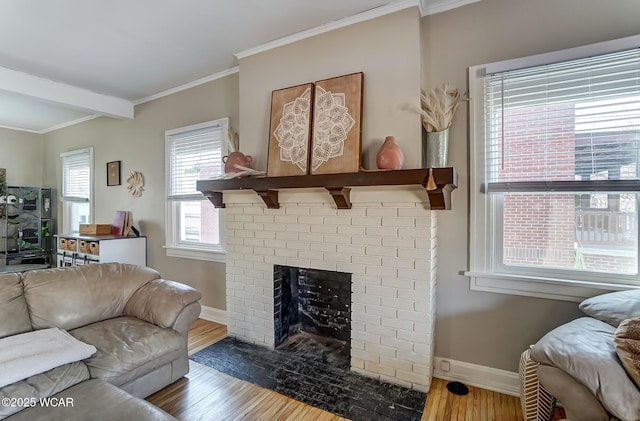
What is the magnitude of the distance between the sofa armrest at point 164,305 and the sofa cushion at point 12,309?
1.82ft

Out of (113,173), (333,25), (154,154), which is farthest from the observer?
(113,173)

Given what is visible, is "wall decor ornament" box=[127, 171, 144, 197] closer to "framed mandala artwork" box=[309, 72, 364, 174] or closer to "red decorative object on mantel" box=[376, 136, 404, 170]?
"framed mandala artwork" box=[309, 72, 364, 174]

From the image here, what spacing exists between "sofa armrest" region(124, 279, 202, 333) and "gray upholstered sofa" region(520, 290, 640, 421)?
208 centimetres

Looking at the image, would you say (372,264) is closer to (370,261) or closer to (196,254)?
(370,261)

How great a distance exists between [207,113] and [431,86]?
2.40m

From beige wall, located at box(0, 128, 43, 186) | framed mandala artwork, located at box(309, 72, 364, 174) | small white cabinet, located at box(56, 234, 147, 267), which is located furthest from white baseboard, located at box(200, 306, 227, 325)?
beige wall, located at box(0, 128, 43, 186)

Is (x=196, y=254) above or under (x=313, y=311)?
above

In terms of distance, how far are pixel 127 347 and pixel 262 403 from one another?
900mm

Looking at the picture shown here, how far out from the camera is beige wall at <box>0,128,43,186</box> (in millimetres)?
5051

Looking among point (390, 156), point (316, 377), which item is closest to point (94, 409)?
point (316, 377)

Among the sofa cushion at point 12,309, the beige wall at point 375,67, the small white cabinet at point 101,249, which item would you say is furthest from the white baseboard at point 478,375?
the small white cabinet at point 101,249

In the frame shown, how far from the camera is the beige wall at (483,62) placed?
1.83 metres

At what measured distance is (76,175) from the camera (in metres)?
4.84

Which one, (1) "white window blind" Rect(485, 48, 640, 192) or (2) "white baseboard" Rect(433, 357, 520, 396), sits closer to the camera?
(1) "white window blind" Rect(485, 48, 640, 192)
